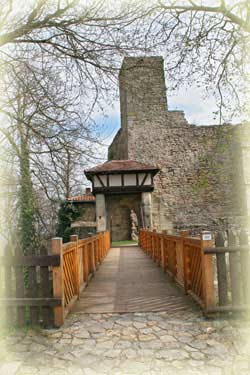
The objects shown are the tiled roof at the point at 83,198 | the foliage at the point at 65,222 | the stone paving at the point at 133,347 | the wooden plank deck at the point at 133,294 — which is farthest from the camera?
the tiled roof at the point at 83,198

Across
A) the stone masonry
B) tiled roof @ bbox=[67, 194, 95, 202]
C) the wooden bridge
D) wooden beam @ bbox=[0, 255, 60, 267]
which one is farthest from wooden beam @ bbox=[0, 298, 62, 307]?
the stone masonry

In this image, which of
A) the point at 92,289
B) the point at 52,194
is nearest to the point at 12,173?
the point at 52,194

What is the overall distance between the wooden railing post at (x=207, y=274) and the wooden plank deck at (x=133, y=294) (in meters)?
0.47

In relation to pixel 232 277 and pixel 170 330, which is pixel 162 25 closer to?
pixel 232 277

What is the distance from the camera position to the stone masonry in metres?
21.9

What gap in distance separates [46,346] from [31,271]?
971 millimetres

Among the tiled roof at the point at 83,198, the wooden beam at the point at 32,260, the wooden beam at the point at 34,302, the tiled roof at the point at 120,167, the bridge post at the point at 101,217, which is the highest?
the tiled roof at the point at 120,167

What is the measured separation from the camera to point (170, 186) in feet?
73.3

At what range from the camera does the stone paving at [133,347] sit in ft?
9.57

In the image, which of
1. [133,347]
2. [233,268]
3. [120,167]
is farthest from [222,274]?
[120,167]

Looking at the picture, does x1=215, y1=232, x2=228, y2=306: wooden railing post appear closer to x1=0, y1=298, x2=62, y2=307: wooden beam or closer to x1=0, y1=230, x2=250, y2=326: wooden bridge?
x1=0, y1=230, x2=250, y2=326: wooden bridge

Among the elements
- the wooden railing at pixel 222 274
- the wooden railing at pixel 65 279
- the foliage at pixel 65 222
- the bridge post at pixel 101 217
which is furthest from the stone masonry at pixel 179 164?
the wooden railing at pixel 222 274

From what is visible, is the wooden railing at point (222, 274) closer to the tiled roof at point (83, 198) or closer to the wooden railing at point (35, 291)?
the wooden railing at point (35, 291)

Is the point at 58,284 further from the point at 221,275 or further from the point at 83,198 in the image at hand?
the point at 83,198
